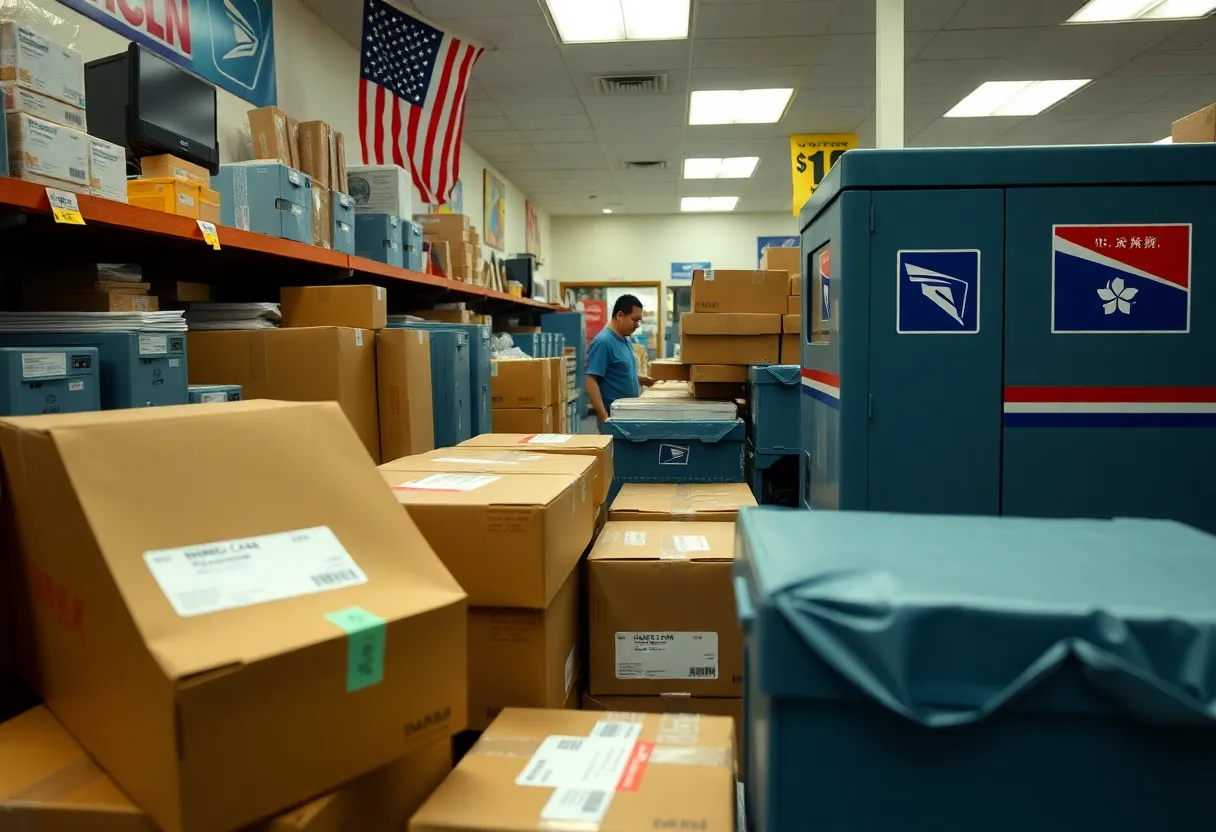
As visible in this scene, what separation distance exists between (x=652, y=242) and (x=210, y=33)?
929 centimetres

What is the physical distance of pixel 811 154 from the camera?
7.65 m

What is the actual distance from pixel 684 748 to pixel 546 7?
4768 mm

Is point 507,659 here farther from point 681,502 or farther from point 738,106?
point 738,106

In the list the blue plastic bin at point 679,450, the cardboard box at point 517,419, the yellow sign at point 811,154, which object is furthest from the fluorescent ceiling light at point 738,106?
the blue plastic bin at point 679,450

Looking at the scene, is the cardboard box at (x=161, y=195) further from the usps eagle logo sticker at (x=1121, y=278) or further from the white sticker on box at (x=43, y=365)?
the usps eagle logo sticker at (x=1121, y=278)

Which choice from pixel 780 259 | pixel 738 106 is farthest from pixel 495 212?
pixel 780 259

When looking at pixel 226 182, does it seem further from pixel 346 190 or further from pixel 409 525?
pixel 409 525

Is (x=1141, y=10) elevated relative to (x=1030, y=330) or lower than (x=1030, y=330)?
elevated

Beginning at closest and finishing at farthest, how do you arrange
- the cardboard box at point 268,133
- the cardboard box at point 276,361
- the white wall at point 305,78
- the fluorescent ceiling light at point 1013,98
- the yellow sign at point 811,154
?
the cardboard box at point 276,361 → the cardboard box at point 268,133 → the white wall at point 305,78 → the fluorescent ceiling light at point 1013,98 → the yellow sign at point 811,154

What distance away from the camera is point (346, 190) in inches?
157

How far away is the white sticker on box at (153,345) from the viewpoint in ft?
6.22

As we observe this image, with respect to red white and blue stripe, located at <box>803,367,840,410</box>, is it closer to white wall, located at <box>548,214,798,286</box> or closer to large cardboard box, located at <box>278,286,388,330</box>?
large cardboard box, located at <box>278,286,388,330</box>

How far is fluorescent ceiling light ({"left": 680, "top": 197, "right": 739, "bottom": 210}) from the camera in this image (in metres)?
11.2

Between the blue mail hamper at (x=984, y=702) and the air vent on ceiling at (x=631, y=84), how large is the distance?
A: 236 inches
